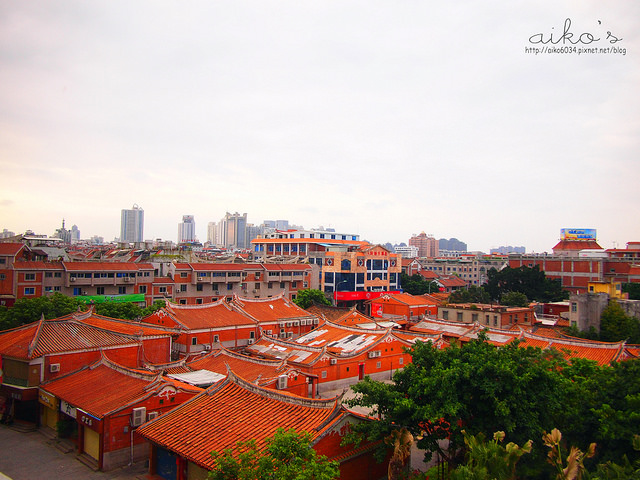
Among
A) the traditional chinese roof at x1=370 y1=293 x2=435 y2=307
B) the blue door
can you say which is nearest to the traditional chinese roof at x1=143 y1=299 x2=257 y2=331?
the blue door

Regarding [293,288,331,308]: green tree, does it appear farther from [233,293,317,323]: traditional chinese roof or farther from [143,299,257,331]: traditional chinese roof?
[143,299,257,331]: traditional chinese roof

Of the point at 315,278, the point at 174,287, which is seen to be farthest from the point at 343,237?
the point at 174,287

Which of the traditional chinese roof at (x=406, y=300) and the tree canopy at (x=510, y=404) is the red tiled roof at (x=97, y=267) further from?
the tree canopy at (x=510, y=404)

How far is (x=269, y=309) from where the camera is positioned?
4562 centimetres

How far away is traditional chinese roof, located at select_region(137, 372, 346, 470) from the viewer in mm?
15508

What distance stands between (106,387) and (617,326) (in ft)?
141

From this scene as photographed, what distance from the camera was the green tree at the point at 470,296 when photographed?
6932cm

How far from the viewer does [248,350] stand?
36125 mm

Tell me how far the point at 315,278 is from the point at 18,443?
2331 inches

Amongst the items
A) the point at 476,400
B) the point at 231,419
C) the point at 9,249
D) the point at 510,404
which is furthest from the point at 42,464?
the point at 9,249

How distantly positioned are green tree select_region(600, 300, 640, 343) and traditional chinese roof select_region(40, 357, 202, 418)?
38.2 metres

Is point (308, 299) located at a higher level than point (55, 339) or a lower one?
lower

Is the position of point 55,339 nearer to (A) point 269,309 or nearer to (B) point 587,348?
(A) point 269,309

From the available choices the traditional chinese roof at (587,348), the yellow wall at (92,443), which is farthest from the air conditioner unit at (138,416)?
the traditional chinese roof at (587,348)
